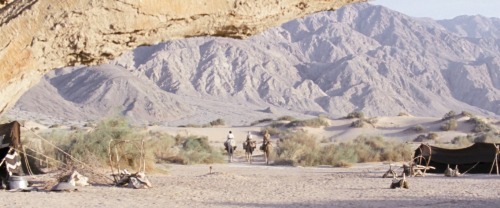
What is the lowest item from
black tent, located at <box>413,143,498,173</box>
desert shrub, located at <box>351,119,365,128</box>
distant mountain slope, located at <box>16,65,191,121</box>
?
black tent, located at <box>413,143,498,173</box>

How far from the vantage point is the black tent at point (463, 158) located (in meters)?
25.8

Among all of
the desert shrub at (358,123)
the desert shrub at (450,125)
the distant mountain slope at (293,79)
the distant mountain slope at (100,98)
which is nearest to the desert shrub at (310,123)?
the desert shrub at (358,123)

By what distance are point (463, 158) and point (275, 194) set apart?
9951 mm

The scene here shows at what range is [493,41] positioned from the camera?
15225 cm

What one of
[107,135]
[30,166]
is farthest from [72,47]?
[107,135]

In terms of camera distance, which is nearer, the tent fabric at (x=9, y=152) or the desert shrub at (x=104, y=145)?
the tent fabric at (x=9, y=152)

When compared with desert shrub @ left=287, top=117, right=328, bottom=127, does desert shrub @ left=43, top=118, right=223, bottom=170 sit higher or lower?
lower

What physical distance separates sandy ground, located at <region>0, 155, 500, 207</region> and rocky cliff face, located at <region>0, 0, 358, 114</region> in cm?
1098

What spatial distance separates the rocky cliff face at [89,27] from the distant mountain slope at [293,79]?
81.3 m

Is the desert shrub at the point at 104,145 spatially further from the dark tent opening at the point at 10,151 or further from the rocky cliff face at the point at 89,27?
the rocky cliff face at the point at 89,27

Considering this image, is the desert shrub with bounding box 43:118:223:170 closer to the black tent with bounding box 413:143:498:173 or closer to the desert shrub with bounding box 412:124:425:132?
the black tent with bounding box 413:143:498:173

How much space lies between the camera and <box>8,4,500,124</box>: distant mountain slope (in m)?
92.8

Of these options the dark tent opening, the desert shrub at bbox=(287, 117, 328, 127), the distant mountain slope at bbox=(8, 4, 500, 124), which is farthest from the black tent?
the distant mountain slope at bbox=(8, 4, 500, 124)

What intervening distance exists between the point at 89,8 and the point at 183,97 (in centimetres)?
9203
